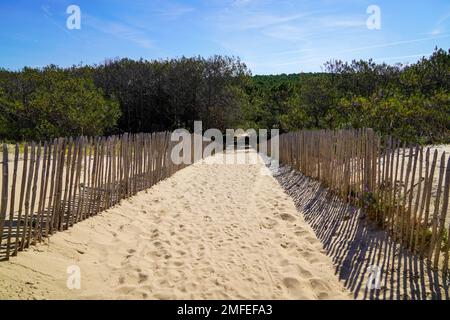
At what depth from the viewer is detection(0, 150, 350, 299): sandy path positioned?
3.08 m

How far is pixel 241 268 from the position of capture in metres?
3.61

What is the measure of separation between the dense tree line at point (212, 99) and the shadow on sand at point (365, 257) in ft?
16.0

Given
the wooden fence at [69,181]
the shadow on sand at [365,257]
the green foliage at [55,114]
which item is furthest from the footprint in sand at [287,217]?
the green foliage at [55,114]

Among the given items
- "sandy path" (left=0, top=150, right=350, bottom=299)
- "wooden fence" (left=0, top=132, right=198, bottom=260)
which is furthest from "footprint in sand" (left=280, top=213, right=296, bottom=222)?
"wooden fence" (left=0, top=132, right=198, bottom=260)

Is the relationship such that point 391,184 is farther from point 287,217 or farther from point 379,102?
point 379,102

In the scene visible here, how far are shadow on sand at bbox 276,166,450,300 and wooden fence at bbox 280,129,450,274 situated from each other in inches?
5.4

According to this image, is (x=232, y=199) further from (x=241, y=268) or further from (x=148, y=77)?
(x=148, y=77)

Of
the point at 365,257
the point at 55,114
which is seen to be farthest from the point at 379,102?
the point at 55,114

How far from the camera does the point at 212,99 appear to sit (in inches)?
953

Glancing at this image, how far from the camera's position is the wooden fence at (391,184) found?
135 inches

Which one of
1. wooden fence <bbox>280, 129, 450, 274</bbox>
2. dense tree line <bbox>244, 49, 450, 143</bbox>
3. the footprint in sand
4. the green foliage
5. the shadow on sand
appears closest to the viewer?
the shadow on sand

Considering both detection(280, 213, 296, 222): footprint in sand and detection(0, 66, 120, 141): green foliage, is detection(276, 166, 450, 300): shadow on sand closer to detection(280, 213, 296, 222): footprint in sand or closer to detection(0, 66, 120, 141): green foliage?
detection(280, 213, 296, 222): footprint in sand

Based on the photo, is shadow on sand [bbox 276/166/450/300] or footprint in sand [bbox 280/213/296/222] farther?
footprint in sand [bbox 280/213/296/222]

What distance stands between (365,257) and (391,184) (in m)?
1.12
